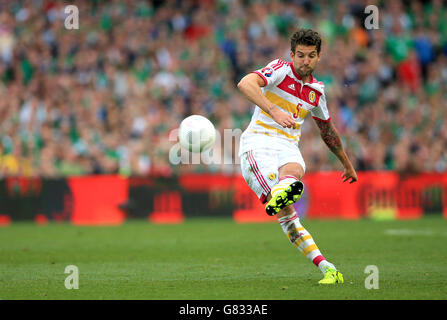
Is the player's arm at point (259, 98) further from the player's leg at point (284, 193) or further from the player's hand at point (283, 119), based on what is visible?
the player's leg at point (284, 193)

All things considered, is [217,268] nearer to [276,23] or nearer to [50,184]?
[50,184]

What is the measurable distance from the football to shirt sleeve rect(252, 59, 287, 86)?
2157mm

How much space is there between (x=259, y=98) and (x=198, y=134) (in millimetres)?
2711

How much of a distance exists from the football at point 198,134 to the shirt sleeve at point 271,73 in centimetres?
216

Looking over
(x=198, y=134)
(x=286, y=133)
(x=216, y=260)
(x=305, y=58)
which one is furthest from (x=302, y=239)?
(x=216, y=260)

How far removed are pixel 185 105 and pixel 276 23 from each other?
428 cm

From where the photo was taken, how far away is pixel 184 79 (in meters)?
20.0

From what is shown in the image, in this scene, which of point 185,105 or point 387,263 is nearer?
point 387,263

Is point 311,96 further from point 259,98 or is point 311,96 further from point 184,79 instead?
point 184,79

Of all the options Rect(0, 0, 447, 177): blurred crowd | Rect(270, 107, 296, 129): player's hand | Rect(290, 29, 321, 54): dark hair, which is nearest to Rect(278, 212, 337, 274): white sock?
Rect(270, 107, 296, 129): player's hand

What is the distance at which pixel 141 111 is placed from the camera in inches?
747

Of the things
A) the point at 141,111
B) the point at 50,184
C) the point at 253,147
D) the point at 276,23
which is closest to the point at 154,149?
the point at 141,111

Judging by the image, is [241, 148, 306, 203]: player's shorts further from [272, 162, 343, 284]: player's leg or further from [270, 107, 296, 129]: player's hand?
[270, 107, 296, 129]: player's hand

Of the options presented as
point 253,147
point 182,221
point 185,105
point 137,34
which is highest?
point 137,34
